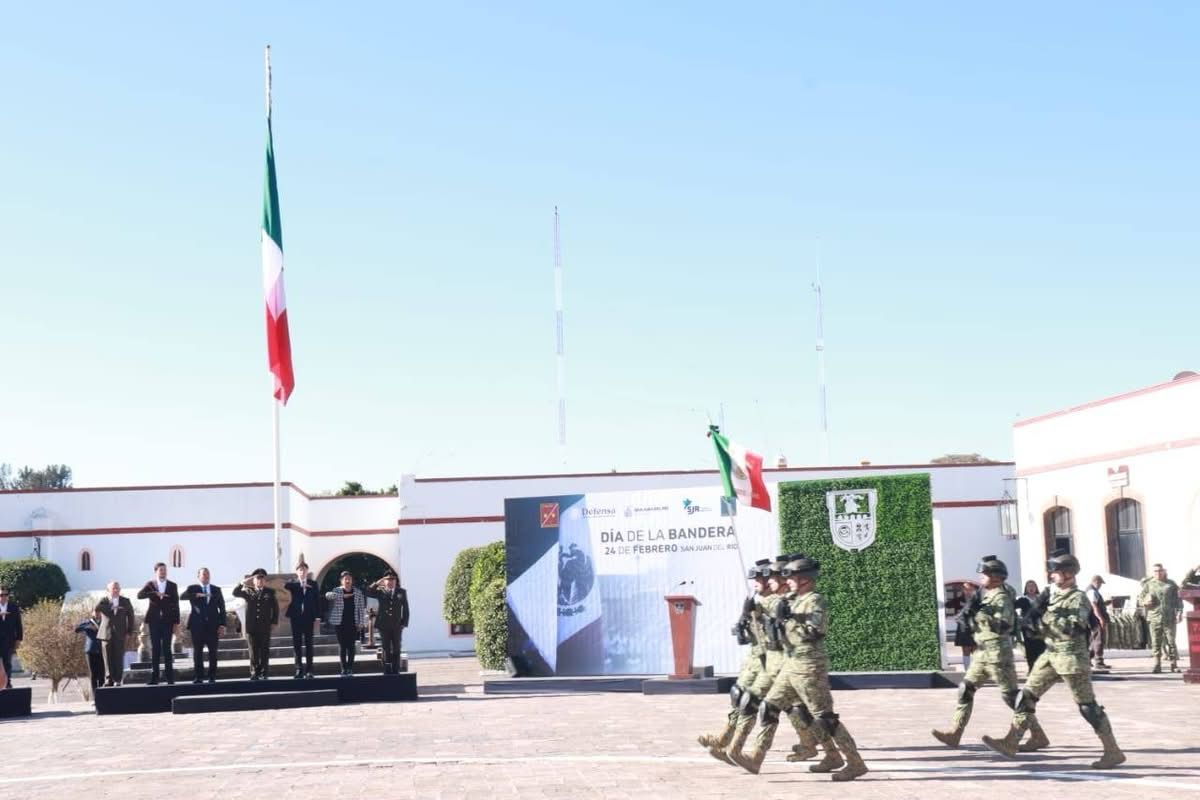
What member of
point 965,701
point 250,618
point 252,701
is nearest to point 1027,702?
point 965,701

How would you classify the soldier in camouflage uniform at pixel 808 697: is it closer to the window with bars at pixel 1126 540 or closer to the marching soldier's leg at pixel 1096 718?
the marching soldier's leg at pixel 1096 718

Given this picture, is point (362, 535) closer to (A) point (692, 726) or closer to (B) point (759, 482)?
(B) point (759, 482)

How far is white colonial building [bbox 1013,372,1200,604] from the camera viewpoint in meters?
28.0

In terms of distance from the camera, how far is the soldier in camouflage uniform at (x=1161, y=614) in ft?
74.2

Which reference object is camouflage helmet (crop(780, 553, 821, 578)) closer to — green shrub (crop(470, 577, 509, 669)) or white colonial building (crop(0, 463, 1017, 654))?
green shrub (crop(470, 577, 509, 669))

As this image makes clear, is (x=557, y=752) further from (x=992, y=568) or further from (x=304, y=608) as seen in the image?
(x=304, y=608)

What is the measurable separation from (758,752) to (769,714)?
305 mm

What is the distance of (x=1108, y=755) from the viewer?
11477 mm

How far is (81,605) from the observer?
31.8m

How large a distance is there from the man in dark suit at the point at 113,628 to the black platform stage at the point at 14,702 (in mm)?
1246

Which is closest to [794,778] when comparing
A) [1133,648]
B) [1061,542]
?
[1133,648]

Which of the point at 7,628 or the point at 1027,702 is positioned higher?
the point at 7,628

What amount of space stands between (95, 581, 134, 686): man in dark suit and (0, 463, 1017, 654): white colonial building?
1867 centimetres

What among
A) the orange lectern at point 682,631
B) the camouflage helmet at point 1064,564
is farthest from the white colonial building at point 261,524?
the camouflage helmet at point 1064,564
